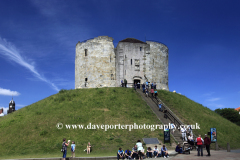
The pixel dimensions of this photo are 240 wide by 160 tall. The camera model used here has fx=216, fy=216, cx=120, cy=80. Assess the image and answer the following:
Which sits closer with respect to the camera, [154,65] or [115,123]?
[115,123]

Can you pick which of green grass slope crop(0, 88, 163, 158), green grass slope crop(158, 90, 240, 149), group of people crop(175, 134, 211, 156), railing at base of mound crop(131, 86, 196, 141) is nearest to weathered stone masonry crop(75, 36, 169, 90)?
green grass slope crop(0, 88, 163, 158)

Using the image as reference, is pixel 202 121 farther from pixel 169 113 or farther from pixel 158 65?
pixel 158 65

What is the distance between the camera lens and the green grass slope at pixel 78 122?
18516 mm

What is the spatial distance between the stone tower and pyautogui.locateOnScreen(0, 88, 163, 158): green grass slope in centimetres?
740

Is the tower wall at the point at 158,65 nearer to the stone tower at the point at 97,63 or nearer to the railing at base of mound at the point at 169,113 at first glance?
the stone tower at the point at 97,63

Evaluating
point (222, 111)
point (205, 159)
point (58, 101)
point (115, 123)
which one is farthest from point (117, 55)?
point (222, 111)

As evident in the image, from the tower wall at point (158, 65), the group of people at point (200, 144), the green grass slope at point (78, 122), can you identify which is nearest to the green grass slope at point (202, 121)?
the green grass slope at point (78, 122)

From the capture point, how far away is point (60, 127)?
2162 cm

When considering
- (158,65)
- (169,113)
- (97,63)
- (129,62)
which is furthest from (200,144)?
(97,63)

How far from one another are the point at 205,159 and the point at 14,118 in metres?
22.0

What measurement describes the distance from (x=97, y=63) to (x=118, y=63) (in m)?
3.77

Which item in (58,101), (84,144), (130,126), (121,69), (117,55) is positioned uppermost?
(117,55)

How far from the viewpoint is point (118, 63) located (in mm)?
37625

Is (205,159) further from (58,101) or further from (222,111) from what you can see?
(222,111)
